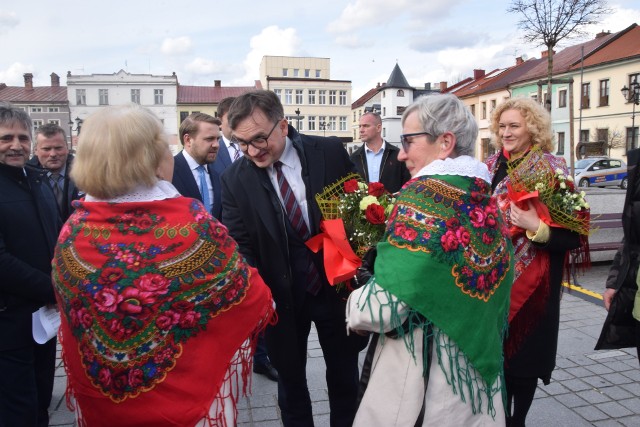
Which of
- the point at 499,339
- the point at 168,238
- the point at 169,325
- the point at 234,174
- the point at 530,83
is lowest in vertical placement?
the point at 499,339

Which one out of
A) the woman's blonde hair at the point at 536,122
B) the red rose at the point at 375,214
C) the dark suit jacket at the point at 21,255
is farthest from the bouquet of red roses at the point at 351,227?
the dark suit jacket at the point at 21,255

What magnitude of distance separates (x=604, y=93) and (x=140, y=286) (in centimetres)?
4164

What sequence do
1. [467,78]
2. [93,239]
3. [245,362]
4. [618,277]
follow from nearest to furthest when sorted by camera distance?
[93,239], [245,362], [618,277], [467,78]

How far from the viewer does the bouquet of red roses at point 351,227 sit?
96.8 inches

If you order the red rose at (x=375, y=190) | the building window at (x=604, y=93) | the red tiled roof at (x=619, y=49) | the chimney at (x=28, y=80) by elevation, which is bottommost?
the red rose at (x=375, y=190)

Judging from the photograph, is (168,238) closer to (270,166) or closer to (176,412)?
(176,412)

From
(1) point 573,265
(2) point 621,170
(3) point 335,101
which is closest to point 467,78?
(3) point 335,101

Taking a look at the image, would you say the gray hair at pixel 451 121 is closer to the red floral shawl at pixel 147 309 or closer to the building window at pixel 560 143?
the red floral shawl at pixel 147 309

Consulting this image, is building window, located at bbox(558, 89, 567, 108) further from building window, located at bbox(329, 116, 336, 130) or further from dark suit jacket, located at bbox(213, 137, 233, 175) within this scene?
dark suit jacket, located at bbox(213, 137, 233, 175)

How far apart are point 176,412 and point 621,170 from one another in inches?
1110

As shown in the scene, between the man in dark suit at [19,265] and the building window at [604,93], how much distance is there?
4045 centimetres

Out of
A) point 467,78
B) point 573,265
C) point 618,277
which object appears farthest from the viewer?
point 467,78

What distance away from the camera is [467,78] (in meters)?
62.1

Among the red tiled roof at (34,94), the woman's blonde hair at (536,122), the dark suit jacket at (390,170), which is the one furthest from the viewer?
the red tiled roof at (34,94)
